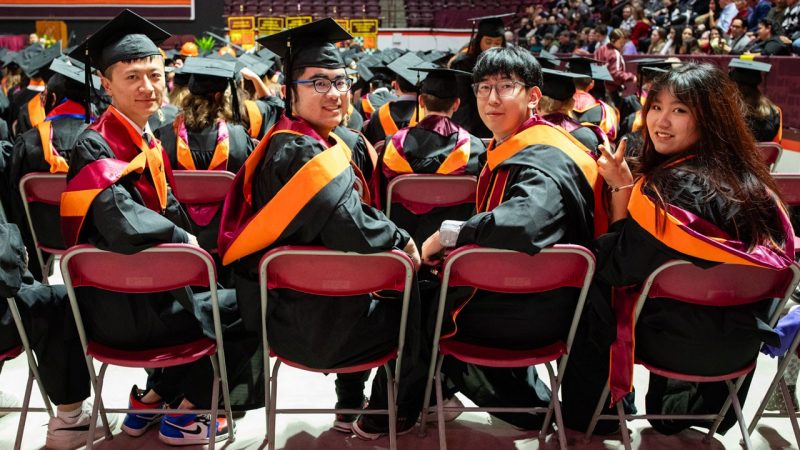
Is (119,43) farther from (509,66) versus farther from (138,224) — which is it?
(509,66)

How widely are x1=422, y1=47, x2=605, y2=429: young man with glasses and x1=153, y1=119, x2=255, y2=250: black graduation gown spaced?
1.71 meters

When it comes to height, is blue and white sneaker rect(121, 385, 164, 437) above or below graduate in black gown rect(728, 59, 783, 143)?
below


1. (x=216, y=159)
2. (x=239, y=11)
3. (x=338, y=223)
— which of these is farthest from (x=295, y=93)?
(x=239, y=11)

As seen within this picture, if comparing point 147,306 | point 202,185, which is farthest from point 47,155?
point 147,306

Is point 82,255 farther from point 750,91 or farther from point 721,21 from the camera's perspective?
point 721,21

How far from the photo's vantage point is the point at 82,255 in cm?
218

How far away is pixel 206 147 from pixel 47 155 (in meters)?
0.87

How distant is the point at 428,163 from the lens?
13.4 feet

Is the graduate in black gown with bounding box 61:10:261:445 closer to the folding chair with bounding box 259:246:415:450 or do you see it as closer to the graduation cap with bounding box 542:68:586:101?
the folding chair with bounding box 259:246:415:450

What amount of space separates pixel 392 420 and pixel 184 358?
0.73m

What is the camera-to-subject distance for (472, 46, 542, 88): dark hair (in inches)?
106

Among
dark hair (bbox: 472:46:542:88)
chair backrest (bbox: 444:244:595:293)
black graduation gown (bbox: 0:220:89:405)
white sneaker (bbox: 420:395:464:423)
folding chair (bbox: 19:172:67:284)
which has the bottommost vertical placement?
white sneaker (bbox: 420:395:464:423)

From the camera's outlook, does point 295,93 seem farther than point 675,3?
No

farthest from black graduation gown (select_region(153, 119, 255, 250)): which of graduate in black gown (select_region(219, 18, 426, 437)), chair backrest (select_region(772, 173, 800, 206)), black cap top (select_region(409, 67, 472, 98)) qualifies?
chair backrest (select_region(772, 173, 800, 206))
